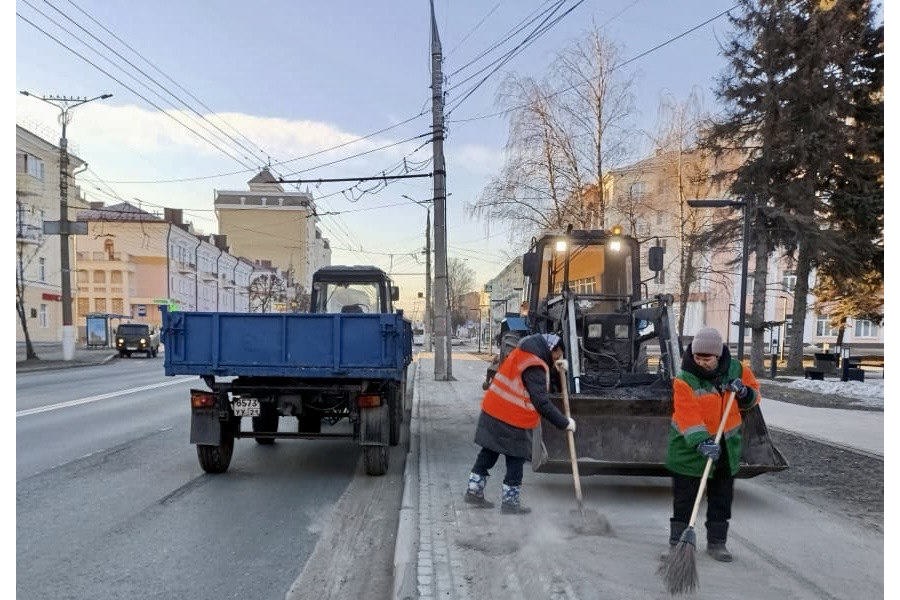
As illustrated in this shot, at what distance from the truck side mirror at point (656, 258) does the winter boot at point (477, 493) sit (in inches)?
150

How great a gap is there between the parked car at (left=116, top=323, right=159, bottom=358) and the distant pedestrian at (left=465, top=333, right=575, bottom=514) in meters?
32.2

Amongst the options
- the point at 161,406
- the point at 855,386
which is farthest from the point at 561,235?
the point at 855,386

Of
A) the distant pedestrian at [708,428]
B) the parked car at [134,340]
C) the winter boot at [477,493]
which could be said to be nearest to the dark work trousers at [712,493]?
the distant pedestrian at [708,428]

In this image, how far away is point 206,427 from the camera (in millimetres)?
6594

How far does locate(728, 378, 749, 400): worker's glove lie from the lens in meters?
4.16

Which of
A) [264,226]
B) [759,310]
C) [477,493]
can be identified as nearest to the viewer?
[477,493]

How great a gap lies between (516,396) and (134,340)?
32504mm

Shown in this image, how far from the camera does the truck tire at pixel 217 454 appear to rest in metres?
6.73

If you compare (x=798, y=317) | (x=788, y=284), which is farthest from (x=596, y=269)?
(x=788, y=284)

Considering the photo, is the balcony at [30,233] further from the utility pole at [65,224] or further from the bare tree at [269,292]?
the bare tree at [269,292]

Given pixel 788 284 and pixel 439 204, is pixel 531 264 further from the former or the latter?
pixel 788 284

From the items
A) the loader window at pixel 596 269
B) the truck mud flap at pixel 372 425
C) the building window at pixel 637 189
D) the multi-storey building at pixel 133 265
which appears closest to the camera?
the truck mud flap at pixel 372 425

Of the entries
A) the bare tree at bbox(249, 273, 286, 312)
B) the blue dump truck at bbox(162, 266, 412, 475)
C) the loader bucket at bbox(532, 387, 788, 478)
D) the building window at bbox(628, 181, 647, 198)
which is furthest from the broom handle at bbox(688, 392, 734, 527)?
the bare tree at bbox(249, 273, 286, 312)

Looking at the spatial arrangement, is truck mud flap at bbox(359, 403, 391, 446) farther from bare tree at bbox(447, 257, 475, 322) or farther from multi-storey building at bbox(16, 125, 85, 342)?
bare tree at bbox(447, 257, 475, 322)
